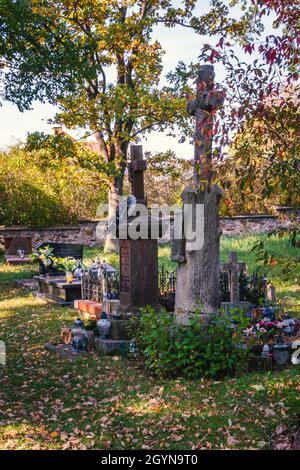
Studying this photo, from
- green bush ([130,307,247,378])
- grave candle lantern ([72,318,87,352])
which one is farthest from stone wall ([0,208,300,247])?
green bush ([130,307,247,378])

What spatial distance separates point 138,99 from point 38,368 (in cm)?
1298

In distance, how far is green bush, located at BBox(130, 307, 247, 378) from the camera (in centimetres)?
790

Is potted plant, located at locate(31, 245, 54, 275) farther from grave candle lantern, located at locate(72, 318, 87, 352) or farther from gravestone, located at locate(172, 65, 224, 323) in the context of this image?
gravestone, located at locate(172, 65, 224, 323)

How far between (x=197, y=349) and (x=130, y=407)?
137 cm

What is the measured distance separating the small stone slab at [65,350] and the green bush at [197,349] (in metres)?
1.72

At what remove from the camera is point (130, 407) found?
708cm

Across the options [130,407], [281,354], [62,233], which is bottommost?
[130,407]

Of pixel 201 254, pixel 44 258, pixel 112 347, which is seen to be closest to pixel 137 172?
pixel 201 254

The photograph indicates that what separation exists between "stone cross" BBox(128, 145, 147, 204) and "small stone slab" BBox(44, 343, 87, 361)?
292 cm

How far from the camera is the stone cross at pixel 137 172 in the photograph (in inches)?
446

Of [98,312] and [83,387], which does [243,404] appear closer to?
[83,387]

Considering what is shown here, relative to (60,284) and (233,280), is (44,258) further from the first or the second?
(233,280)

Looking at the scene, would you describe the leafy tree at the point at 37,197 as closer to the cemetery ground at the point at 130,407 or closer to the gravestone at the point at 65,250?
the gravestone at the point at 65,250

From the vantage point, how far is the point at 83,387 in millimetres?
8039
